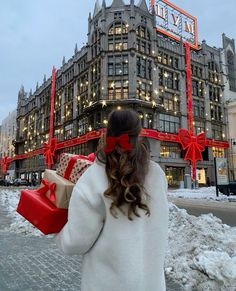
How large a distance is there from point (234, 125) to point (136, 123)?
177ft

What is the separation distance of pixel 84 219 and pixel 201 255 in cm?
349

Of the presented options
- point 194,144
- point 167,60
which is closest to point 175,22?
point 167,60

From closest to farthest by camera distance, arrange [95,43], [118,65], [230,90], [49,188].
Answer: [49,188]
[118,65]
[95,43]
[230,90]

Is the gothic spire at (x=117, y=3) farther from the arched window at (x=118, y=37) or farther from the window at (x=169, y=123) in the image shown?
the window at (x=169, y=123)

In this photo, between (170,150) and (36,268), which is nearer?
(36,268)

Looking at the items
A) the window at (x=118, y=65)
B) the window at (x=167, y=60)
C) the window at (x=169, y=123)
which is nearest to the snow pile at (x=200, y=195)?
the window at (x=169, y=123)

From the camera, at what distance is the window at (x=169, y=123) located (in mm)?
42969

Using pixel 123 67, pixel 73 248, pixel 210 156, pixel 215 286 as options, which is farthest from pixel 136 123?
pixel 210 156

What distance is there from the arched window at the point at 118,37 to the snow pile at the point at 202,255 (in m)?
37.8

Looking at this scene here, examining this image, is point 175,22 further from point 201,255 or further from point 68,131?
point 201,255

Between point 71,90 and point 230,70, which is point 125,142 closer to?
point 71,90

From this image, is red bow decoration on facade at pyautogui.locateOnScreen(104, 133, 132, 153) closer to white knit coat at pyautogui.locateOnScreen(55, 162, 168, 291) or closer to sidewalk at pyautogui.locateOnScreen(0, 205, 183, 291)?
white knit coat at pyautogui.locateOnScreen(55, 162, 168, 291)

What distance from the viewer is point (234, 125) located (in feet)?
168

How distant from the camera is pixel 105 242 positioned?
5.31 ft
